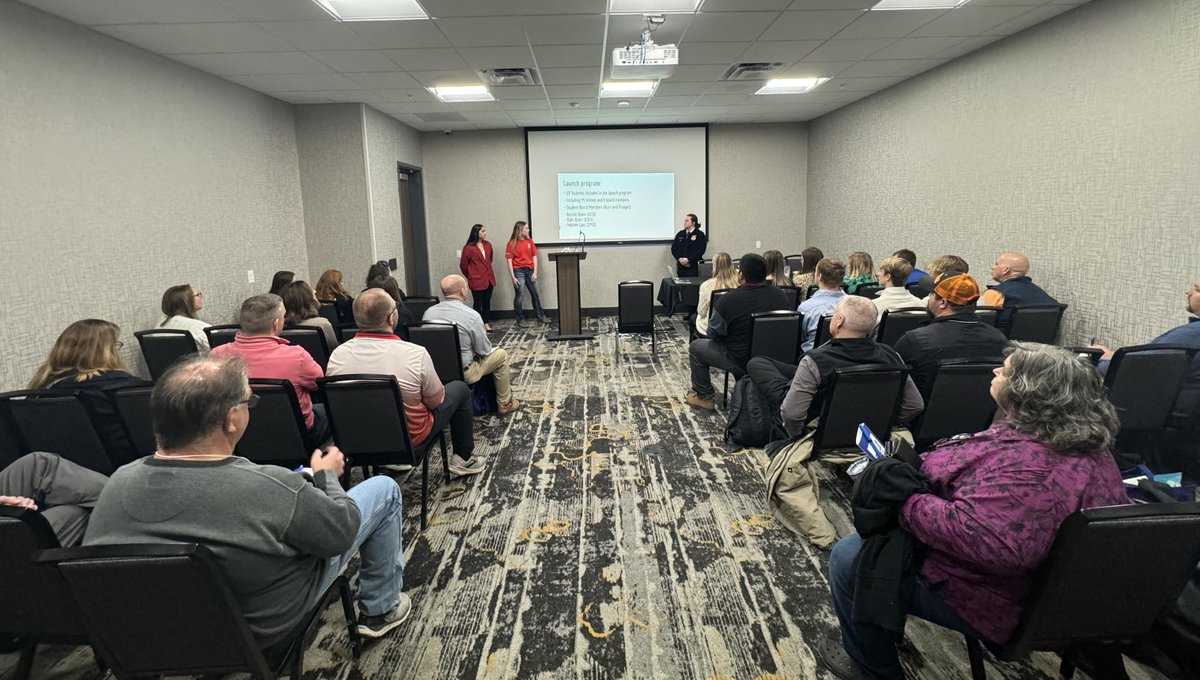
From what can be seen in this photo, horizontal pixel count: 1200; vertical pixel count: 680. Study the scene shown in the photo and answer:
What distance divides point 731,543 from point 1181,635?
1573mm

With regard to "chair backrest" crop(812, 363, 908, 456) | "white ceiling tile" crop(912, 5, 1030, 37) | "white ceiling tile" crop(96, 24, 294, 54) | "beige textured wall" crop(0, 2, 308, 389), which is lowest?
"chair backrest" crop(812, 363, 908, 456)

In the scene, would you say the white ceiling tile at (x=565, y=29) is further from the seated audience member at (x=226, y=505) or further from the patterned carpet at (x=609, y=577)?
the seated audience member at (x=226, y=505)

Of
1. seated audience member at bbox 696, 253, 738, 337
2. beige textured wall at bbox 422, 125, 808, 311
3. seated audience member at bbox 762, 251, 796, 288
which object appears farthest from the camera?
beige textured wall at bbox 422, 125, 808, 311

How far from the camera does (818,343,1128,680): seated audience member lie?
1422 millimetres

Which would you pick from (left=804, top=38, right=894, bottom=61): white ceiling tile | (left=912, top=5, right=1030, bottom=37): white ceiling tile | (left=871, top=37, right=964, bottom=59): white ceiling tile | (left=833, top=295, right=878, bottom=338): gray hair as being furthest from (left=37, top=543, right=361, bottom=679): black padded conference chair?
(left=871, top=37, right=964, bottom=59): white ceiling tile

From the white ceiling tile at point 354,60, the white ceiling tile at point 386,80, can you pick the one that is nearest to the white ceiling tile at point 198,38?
the white ceiling tile at point 354,60

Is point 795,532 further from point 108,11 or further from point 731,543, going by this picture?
point 108,11

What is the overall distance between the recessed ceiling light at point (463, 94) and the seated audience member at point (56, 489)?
5318 mm

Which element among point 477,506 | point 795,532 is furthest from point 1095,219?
point 477,506

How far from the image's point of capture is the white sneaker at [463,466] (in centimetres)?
363

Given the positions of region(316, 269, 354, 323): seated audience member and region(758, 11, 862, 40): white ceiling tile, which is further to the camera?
region(316, 269, 354, 323): seated audience member

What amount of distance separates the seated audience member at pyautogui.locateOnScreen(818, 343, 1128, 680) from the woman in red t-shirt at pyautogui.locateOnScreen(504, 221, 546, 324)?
7858mm

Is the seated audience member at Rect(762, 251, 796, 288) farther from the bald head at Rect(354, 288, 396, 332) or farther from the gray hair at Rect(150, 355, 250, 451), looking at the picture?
the gray hair at Rect(150, 355, 250, 451)

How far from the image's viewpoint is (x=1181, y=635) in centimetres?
158
